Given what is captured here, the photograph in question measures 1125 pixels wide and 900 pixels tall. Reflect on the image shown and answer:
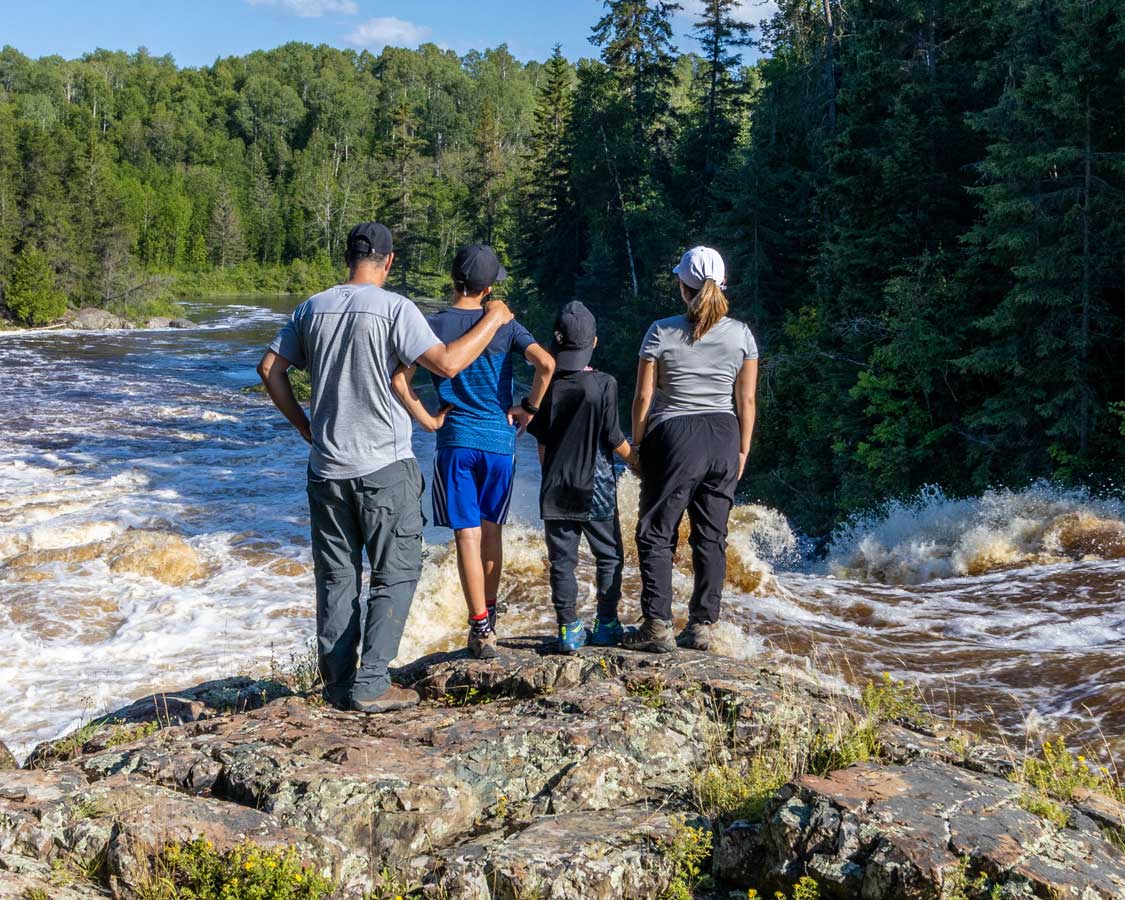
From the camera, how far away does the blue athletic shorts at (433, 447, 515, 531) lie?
16.5 feet

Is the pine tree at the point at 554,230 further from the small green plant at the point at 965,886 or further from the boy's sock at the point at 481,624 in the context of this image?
the small green plant at the point at 965,886

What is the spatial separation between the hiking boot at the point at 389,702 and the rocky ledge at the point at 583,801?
0.08 metres

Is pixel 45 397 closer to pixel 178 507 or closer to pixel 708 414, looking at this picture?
pixel 178 507

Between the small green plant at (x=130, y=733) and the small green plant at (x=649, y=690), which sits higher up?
the small green plant at (x=649, y=690)

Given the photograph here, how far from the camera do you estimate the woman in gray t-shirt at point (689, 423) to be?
5133 millimetres

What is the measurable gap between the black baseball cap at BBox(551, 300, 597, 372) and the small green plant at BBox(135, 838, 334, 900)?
2.77 metres

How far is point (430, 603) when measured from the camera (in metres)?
10.2

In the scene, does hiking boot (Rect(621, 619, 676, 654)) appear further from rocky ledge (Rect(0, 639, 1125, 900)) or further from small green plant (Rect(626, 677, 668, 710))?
small green plant (Rect(626, 677, 668, 710))

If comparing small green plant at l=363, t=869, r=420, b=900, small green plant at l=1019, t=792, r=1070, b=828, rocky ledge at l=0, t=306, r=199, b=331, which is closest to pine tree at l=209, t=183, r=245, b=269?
rocky ledge at l=0, t=306, r=199, b=331

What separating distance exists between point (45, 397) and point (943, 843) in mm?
30747

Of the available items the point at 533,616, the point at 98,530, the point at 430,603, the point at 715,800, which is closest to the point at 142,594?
the point at 98,530

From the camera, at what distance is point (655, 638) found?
5266mm

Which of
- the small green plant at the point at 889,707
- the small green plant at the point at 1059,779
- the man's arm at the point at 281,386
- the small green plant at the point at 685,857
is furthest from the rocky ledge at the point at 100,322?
the small green plant at the point at 1059,779

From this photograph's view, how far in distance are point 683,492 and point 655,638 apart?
2.67 feet
